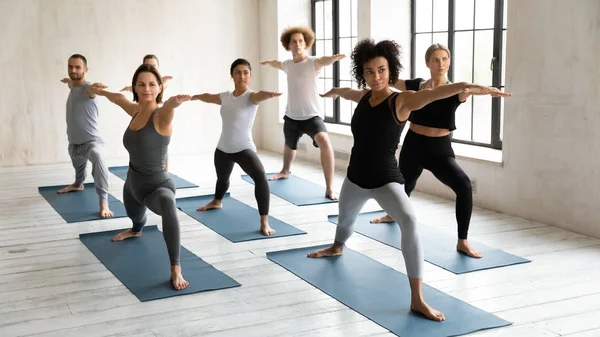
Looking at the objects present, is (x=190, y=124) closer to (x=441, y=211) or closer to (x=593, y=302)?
(x=441, y=211)

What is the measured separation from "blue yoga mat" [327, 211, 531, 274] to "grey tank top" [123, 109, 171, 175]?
1.53 meters

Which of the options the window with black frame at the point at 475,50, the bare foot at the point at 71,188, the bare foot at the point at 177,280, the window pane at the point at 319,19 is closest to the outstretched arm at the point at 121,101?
the bare foot at the point at 177,280

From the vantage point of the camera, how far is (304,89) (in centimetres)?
614

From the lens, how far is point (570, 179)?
482 centimetres

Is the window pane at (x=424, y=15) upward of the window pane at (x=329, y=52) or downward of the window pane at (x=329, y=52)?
upward

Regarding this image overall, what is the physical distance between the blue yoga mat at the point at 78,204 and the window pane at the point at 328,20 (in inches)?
128

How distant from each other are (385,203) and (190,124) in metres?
5.85

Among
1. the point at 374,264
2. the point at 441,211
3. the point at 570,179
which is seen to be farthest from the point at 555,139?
the point at 374,264

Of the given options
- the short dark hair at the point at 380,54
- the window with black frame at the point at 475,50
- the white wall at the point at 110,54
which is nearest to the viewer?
the short dark hair at the point at 380,54

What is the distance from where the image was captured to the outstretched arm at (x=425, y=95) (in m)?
3.23

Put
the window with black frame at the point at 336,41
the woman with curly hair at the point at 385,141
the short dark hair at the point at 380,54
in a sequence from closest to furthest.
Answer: the woman with curly hair at the point at 385,141
the short dark hair at the point at 380,54
the window with black frame at the point at 336,41

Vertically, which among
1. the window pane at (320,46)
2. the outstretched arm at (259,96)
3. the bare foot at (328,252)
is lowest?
the bare foot at (328,252)

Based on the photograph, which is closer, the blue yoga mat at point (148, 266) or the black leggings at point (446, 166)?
the blue yoga mat at point (148, 266)

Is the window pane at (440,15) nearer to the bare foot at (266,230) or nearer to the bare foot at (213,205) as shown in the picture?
the bare foot at (213,205)
